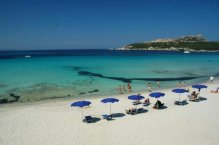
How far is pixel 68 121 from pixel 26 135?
3.37 meters

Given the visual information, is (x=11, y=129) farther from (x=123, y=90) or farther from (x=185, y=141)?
(x=123, y=90)

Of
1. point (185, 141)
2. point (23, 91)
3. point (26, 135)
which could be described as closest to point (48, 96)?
point (23, 91)

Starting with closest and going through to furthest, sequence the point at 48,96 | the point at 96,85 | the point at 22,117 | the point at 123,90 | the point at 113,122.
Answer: the point at 113,122
the point at 22,117
the point at 48,96
the point at 123,90
the point at 96,85

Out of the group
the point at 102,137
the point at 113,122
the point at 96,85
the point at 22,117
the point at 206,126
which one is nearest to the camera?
the point at 102,137

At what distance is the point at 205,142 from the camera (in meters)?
13.0

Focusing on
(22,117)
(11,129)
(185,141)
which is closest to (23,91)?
(22,117)

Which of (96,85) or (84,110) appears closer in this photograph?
(84,110)

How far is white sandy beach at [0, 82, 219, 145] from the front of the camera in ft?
45.0

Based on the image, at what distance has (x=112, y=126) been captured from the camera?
634 inches

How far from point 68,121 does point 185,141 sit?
8631 mm

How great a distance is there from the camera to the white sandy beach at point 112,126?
45.0 ft

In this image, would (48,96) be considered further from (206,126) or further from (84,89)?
(206,126)

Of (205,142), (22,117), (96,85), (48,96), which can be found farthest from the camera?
(96,85)

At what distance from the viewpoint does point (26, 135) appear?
14.9 metres
